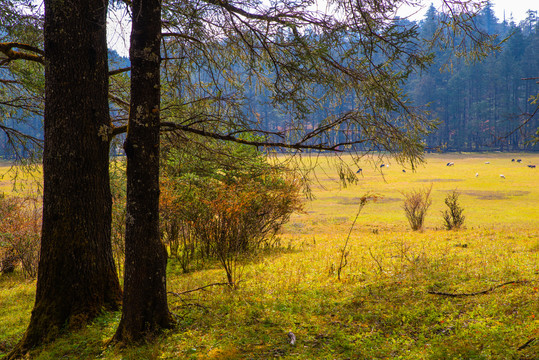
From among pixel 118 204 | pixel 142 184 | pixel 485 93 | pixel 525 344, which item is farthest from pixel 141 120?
pixel 485 93

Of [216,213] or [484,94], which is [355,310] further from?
[484,94]

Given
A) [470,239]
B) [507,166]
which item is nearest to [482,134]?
[507,166]

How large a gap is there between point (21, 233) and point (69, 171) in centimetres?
818

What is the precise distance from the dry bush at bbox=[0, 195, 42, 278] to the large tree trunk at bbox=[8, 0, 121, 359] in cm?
710

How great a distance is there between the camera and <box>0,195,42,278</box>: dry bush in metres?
A: 10.7

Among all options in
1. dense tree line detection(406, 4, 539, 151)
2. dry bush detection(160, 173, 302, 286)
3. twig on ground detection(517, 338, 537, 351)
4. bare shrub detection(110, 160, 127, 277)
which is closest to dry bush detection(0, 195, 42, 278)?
bare shrub detection(110, 160, 127, 277)

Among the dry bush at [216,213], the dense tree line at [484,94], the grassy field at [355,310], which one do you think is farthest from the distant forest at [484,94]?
the grassy field at [355,310]

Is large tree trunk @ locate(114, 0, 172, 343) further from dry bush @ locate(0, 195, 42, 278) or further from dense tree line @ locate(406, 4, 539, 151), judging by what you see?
dense tree line @ locate(406, 4, 539, 151)

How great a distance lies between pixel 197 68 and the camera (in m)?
6.40

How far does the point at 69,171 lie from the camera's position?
14.9 feet

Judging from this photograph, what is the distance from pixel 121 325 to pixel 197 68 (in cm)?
431

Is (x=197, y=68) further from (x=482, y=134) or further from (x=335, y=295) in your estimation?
(x=482, y=134)

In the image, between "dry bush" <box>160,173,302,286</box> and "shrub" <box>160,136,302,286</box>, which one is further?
"dry bush" <box>160,173,302,286</box>

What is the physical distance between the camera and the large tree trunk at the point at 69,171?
4.55 m
